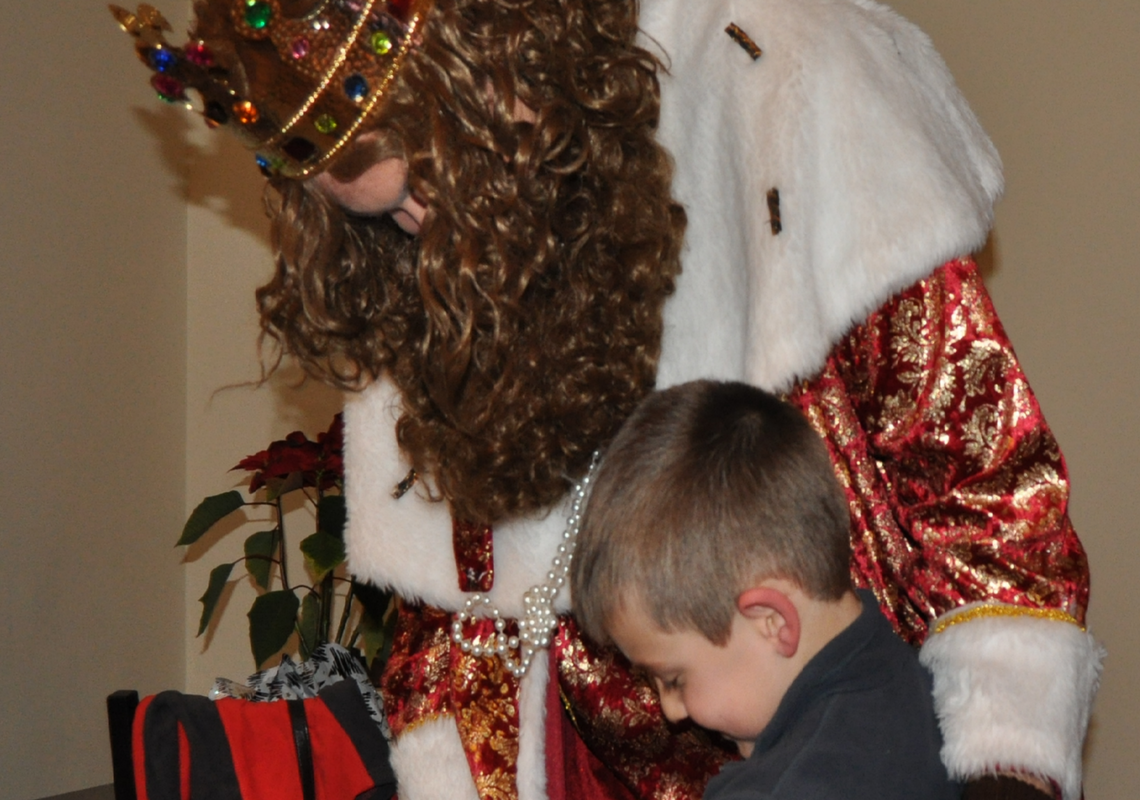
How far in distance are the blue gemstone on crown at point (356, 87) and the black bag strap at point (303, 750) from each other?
728 mm

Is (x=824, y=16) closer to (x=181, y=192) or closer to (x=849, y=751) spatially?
(x=849, y=751)

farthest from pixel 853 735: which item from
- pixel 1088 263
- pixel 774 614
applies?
pixel 1088 263

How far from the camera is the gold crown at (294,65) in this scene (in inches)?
41.9

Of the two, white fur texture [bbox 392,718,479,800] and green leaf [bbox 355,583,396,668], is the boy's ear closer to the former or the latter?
white fur texture [bbox 392,718,479,800]

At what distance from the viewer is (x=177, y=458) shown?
2.58 meters

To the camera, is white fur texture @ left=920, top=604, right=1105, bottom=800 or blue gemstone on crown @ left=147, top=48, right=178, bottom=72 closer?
white fur texture @ left=920, top=604, right=1105, bottom=800

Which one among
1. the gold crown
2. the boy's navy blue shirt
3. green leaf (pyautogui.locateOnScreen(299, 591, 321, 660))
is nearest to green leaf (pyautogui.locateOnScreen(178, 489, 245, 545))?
green leaf (pyautogui.locateOnScreen(299, 591, 321, 660))

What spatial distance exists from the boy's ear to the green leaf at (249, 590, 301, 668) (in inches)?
56.5

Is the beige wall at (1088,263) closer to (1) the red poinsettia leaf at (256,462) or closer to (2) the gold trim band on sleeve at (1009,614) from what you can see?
(2) the gold trim band on sleeve at (1009,614)

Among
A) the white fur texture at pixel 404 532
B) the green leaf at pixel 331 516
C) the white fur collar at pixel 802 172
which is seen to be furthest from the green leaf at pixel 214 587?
the white fur collar at pixel 802 172

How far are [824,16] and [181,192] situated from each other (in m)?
1.83

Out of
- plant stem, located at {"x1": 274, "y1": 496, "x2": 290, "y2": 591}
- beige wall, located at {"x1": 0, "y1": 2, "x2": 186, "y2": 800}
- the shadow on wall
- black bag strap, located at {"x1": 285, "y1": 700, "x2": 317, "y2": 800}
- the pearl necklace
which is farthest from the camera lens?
the shadow on wall

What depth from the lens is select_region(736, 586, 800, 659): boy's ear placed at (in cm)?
91

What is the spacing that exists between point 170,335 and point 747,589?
6.29ft
